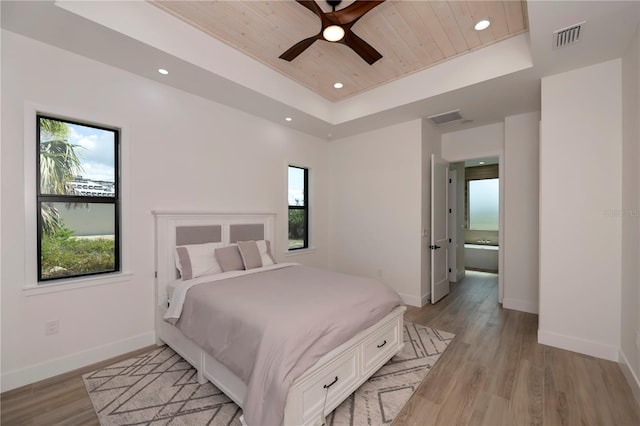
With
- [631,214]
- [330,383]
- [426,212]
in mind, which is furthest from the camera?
[426,212]

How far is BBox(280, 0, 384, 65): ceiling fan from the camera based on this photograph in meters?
1.98

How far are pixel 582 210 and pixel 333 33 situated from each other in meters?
2.83

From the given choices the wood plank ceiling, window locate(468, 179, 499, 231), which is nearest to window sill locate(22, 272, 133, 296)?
the wood plank ceiling

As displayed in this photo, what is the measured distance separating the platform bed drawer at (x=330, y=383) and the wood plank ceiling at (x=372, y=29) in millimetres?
2788

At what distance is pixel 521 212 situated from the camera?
387cm

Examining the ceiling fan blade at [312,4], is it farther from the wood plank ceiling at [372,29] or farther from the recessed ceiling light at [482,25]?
the recessed ceiling light at [482,25]

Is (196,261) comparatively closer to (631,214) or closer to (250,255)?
(250,255)

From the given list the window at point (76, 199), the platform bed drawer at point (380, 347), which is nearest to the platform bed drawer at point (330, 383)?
the platform bed drawer at point (380, 347)

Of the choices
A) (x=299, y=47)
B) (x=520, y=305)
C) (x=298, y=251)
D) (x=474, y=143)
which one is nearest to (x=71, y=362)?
(x=298, y=251)

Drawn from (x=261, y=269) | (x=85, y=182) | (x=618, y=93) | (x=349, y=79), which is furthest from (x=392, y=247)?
(x=85, y=182)

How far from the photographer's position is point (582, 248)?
2.62 m

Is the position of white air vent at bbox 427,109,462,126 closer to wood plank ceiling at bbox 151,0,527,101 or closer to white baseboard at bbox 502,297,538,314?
→ wood plank ceiling at bbox 151,0,527,101

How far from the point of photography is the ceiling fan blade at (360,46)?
2295mm

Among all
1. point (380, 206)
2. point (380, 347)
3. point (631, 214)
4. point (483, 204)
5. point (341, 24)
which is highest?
point (341, 24)
